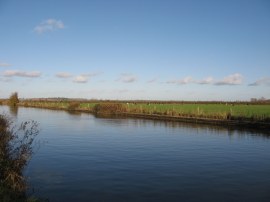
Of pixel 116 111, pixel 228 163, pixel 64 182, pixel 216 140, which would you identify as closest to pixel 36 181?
pixel 64 182

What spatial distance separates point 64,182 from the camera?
15438 mm

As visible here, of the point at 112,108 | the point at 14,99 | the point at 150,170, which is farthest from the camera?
the point at 14,99

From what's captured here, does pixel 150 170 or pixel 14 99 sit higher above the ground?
pixel 14 99

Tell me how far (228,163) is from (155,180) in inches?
253

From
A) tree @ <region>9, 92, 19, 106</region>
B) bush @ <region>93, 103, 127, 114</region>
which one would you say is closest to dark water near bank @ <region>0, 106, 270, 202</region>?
bush @ <region>93, 103, 127, 114</region>

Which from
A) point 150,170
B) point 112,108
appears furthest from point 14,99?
point 150,170

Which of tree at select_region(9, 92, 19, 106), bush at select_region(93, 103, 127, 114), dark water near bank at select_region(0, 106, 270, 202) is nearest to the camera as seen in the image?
dark water near bank at select_region(0, 106, 270, 202)

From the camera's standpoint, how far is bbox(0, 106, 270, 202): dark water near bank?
13886 mm

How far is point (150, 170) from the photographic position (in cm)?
1828

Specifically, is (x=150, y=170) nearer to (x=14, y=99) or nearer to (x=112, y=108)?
(x=112, y=108)

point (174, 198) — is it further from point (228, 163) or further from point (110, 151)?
point (110, 151)

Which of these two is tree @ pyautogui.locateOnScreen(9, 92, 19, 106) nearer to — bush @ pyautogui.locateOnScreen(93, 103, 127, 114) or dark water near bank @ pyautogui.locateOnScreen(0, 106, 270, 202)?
bush @ pyautogui.locateOnScreen(93, 103, 127, 114)

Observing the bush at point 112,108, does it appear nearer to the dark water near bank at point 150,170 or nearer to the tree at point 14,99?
the dark water near bank at point 150,170

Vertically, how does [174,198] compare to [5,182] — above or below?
below
